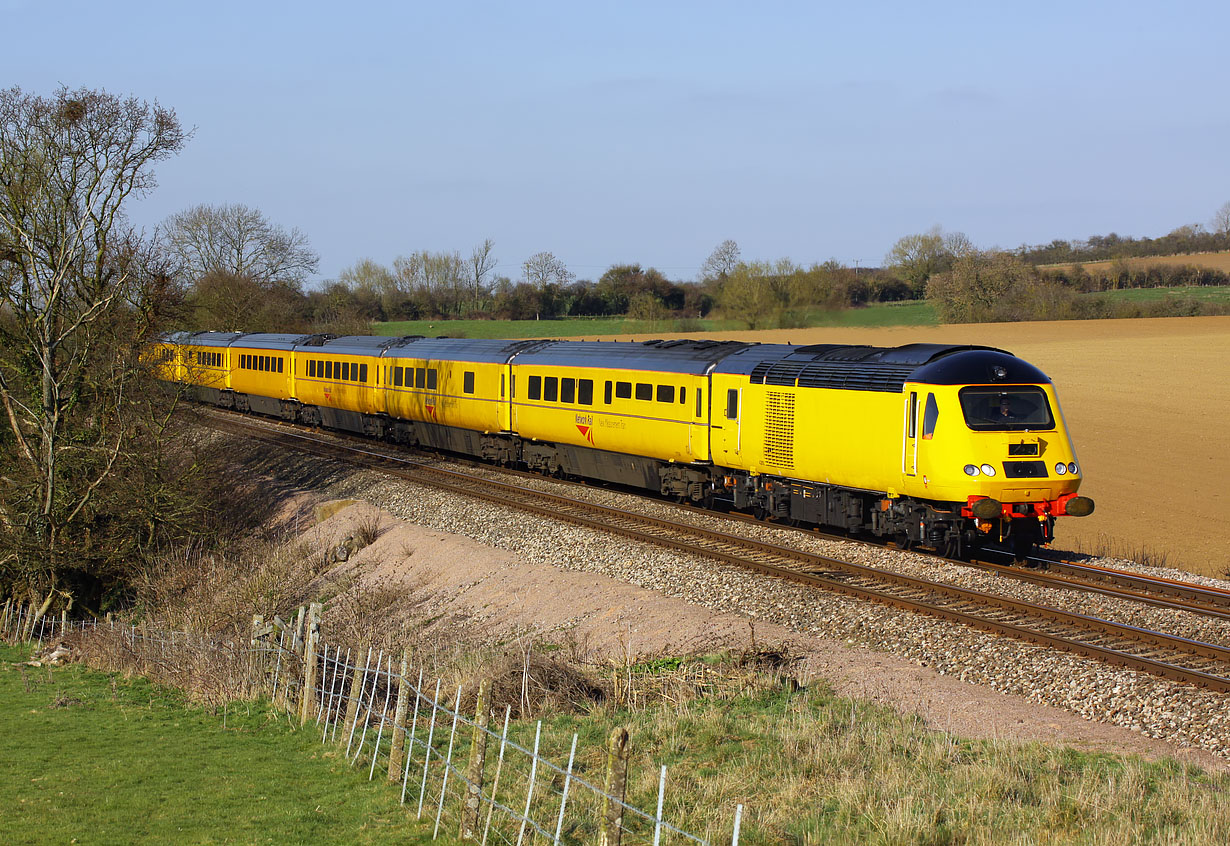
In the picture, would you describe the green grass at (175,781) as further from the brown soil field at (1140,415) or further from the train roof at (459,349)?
the brown soil field at (1140,415)

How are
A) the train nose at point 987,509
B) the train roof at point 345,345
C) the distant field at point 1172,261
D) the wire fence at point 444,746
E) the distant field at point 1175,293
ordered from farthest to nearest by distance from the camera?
the distant field at point 1172,261
the distant field at point 1175,293
the train roof at point 345,345
the train nose at point 987,509
the wire fence at point 444,746

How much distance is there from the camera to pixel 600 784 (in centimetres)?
874

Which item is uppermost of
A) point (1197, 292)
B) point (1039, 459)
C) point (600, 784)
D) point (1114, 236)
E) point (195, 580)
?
point (1114, 236)

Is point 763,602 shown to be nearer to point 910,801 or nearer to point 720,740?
point 720,740

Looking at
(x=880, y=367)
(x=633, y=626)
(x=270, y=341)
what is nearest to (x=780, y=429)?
(x=880, y=367)

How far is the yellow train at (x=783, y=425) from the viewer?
15859 mm

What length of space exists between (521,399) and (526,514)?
5.62 m

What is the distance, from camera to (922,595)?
14.4 metres

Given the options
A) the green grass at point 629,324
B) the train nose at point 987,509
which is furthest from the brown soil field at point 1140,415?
the train nose at point 987,509

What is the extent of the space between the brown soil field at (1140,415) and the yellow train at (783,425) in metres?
7.15

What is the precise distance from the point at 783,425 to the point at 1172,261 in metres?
72.2

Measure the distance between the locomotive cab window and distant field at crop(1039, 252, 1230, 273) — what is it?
2462 inches

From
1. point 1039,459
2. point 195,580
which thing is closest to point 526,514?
point 195,580

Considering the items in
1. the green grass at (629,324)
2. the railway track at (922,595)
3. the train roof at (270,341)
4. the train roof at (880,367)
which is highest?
the green grass at (629,324)
